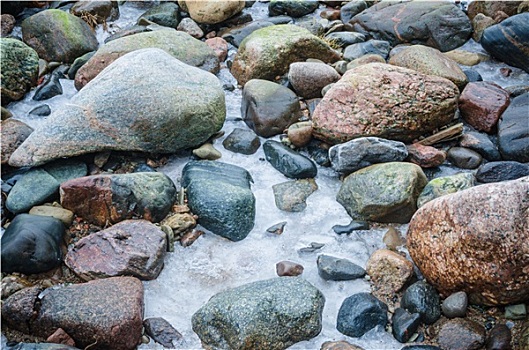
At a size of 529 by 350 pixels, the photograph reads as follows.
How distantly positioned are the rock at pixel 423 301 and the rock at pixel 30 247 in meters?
2.35

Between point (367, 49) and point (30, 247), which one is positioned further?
point (367, 49)

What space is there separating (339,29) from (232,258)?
12.2 ft

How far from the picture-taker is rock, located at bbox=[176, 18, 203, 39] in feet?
21.4

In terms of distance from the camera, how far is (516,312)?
3342 millimetres

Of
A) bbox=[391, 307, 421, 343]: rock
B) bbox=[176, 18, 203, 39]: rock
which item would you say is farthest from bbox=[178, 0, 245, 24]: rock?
bbox=[391, 307, 421, 343]: rock

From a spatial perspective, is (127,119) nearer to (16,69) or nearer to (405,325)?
(16,69)

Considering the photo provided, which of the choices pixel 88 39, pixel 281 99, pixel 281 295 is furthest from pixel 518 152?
pixel 88 39

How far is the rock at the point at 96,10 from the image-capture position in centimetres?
669

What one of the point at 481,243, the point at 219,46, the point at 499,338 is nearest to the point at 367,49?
the point at 219,46

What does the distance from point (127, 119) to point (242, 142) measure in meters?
1.02

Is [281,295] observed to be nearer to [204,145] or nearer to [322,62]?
[204,145]

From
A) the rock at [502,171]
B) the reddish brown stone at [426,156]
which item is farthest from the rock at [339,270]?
the rock at [502,171]

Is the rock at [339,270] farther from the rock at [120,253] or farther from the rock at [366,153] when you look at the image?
the rock at [120,253]

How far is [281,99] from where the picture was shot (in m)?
5.09
